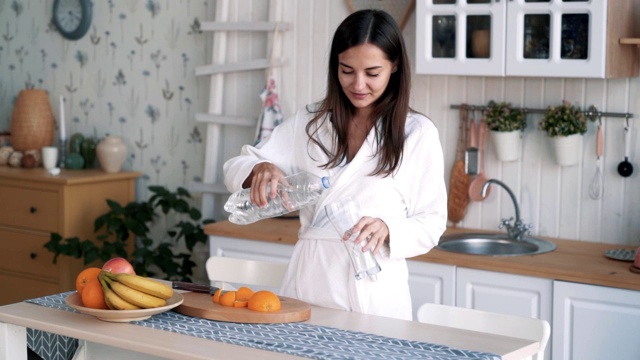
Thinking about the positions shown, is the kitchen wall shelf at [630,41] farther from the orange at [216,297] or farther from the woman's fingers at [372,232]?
the orange at [216,297]

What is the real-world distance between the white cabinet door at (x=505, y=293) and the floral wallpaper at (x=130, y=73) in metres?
1.68

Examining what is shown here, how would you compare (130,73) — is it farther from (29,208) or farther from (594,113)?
(594,113)

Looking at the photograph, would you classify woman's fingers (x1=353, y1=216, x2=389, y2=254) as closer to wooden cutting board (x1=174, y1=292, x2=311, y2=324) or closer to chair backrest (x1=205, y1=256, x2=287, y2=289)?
wooden cutting board (x1=174, y1=292, x2=311, y2=324)

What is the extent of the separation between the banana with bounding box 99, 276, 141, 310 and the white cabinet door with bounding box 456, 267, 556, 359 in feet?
4.87

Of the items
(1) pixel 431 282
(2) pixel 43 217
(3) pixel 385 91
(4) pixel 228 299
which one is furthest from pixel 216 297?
(2) pixel 43 217

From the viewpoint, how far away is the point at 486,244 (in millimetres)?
3828

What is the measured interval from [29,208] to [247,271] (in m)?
2.00

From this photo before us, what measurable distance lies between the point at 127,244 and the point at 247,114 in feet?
2.94

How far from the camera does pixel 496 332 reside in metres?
2.50

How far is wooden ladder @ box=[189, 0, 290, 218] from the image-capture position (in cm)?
428

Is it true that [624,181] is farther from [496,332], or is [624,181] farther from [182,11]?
[182,11]

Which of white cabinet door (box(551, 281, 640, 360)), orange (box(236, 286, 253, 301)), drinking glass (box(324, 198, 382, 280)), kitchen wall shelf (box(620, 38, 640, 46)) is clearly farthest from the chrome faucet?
orange (box(236, 286, 253, 301))

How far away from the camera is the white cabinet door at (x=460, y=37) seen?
3.45m

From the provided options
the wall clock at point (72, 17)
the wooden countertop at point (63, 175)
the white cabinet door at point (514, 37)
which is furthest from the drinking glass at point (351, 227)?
the wall clock at point (72, 17)
